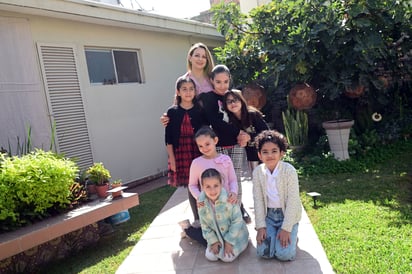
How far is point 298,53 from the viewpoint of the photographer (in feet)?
16.2

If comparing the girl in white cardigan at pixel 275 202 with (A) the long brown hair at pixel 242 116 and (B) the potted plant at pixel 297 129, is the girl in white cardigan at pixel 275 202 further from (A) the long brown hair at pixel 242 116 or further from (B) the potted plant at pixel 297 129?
(B) the potted plant at pixel 297 129

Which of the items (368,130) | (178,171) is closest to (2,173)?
(178,171)

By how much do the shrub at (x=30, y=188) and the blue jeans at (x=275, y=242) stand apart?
6.37ft

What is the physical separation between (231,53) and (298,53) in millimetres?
1362

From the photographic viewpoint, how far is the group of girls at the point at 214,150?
100 inches

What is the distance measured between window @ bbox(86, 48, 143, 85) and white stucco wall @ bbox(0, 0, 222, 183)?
0.12m

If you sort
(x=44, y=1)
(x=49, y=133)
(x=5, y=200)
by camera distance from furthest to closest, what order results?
(x=49, y=133) < (x=44, y=1) < (x=5, y=200)

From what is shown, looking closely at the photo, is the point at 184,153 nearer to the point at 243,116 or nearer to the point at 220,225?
the point at 243,116

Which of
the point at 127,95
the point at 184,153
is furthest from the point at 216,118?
the point at 127,95

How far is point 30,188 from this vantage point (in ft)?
9.57

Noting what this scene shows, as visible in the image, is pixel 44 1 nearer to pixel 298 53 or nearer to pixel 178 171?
pixel 178 171

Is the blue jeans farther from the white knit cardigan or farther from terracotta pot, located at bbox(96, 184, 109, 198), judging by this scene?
terracotta pot, located at bbox(96, 184, 109, 198)

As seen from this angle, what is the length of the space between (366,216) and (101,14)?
4443 mm

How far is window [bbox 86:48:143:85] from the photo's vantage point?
538 centimetres
